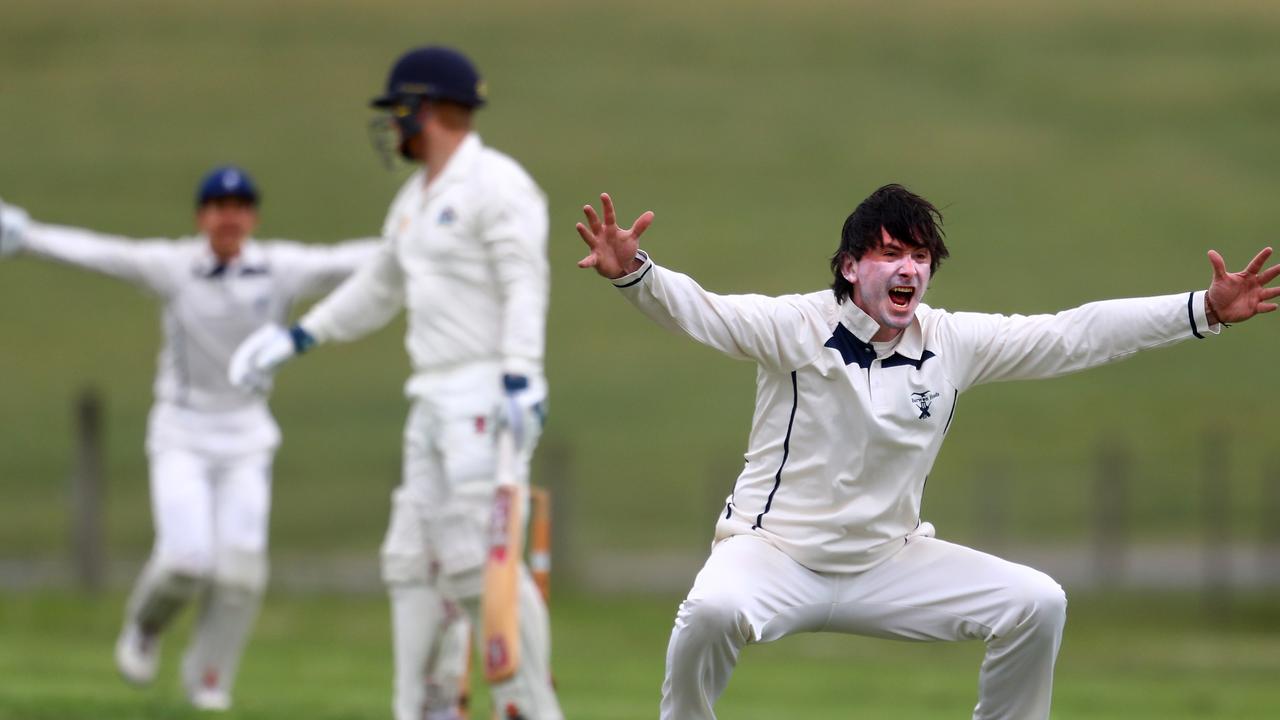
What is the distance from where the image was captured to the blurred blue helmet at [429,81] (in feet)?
30.8

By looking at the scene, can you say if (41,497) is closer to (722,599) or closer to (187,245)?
(187,245)

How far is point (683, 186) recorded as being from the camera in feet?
145

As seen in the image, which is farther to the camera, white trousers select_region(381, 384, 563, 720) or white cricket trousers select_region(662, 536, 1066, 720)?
white trousers select_region(381, 384, 563, 720)

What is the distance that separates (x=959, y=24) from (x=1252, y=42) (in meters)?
6.76

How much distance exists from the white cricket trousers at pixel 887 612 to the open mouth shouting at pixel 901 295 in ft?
2.95

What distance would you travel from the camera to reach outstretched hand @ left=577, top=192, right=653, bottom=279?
6.72 meters

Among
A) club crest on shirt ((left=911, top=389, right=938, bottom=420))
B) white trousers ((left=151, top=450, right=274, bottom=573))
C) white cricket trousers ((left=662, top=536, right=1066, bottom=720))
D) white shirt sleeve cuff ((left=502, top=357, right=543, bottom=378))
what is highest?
white shirt sleeve cuff ((left=502, top=357, right=543, bottom=378))

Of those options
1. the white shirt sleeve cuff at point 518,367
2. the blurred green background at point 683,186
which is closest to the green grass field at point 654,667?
the white shirt sleeve cuff at point 518,367

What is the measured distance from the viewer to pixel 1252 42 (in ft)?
164

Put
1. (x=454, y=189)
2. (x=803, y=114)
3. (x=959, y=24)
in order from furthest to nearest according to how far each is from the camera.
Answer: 1. (x=959, y=24)
2. (x=803, y=114)
3. (x=454, y=189)

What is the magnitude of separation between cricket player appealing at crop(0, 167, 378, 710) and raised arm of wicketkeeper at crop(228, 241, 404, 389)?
4.23 ft

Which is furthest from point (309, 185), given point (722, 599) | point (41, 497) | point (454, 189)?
point (722, 599)

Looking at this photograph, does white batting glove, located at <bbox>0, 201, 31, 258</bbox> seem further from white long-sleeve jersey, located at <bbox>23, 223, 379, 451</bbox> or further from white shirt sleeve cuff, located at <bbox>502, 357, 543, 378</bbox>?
white shirt sleeve cuff, located at <bbox>502, 357, 543, 378</bbox>

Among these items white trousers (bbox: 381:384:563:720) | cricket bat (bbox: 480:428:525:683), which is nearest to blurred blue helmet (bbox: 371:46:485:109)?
white trousers (bbox: 381:384:563:720)
